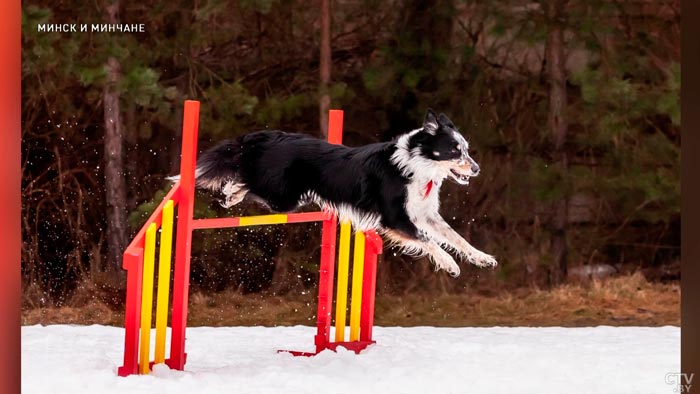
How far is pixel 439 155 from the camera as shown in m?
3.24

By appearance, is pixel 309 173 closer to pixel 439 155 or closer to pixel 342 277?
pixel 439 155

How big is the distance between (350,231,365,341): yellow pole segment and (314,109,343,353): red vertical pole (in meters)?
0.11

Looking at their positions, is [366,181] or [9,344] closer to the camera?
[9,344]

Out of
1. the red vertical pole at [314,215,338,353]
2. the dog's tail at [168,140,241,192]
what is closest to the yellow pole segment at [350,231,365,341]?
the red vertical pole at [314,215,338,353]

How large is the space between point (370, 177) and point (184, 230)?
2.20 feet

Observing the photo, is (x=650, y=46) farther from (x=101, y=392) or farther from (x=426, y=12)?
(x=101, y=392)

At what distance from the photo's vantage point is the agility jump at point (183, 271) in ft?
10.3

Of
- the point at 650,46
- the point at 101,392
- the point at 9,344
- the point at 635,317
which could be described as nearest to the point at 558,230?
the point at 635,317

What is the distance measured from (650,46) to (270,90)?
2.59 m

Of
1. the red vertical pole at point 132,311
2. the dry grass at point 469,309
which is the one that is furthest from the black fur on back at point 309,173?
the dry grass at point 469,309

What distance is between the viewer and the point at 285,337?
176 inches

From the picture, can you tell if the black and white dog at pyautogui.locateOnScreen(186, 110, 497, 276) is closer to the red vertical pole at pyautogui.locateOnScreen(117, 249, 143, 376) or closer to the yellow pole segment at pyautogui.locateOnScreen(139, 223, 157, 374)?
the yellow pole segment at pyautogui.locateOnScreen(139, 223, 157, 374)

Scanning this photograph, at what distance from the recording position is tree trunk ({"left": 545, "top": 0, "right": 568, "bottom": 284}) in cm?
651

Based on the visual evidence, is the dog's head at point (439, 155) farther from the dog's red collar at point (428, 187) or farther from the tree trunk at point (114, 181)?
the tree trunk at point (114, 181)
